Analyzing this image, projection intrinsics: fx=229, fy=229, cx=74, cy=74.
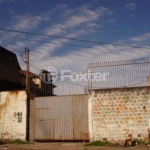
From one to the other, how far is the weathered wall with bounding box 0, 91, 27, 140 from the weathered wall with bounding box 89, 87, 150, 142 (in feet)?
14.3

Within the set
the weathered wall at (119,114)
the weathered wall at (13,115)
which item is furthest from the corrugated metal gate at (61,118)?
the weathered wall at (13,115)

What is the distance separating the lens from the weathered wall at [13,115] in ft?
46.4

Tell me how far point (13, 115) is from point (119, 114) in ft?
21.7

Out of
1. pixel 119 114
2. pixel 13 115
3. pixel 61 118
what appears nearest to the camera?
pixel 119 114

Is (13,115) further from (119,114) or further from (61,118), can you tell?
(119,114)

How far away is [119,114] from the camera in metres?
12.3

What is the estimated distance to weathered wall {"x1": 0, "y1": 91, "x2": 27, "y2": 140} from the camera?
14.1m

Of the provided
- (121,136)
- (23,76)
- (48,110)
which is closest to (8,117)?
(48,110)

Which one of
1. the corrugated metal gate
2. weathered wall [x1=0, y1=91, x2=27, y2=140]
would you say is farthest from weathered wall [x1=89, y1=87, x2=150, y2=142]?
weathered wall [x1=0, y1=91, x2=27, y2=140]

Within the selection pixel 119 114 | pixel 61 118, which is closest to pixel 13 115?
pixel 61 118

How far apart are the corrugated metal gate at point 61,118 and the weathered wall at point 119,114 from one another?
61 centimetres

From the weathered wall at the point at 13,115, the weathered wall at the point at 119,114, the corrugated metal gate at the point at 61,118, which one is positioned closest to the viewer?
the weathered wall at the point at 119,114

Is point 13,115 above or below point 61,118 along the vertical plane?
above

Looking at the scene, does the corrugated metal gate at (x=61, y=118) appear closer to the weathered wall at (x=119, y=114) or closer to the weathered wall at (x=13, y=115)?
the weathered wall at (x=119, y=114)
